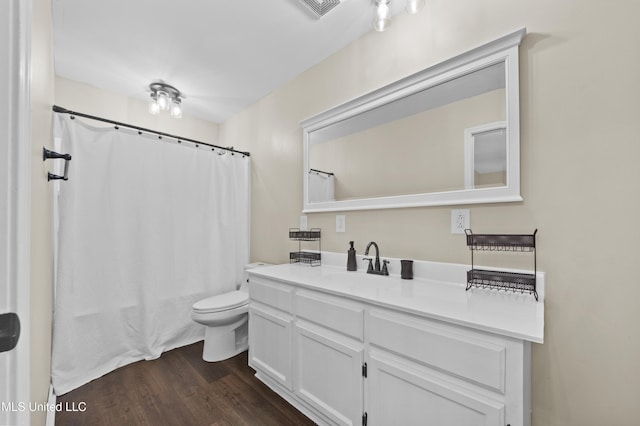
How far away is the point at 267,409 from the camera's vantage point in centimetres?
158

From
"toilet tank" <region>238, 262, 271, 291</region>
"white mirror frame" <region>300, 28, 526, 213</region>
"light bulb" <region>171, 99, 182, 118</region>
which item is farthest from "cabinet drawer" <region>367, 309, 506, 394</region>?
"light bulb" <region>171, 99, 182, 118</region>

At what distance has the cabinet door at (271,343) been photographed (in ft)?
5.22

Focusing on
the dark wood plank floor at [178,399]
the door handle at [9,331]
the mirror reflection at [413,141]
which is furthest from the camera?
the dark wood plank floor at [178,399]

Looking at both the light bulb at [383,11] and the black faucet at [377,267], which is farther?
the black faucet at [377,267]

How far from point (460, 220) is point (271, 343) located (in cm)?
137

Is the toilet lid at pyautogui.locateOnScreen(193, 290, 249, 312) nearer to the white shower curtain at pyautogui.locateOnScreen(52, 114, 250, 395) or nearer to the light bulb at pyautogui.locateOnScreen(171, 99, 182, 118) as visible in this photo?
the white shower curtain at pyautogui.locateOnScreen(52, 114, 250, 395)

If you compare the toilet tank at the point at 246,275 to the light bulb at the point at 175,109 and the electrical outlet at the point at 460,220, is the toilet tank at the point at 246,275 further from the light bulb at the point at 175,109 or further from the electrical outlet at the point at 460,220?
the electrical outlet at the point at 460,220

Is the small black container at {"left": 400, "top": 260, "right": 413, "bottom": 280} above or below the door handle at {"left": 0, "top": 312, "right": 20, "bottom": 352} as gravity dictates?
below

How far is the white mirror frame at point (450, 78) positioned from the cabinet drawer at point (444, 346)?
0.71 metres

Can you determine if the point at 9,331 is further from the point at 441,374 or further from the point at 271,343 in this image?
the point at 271,343

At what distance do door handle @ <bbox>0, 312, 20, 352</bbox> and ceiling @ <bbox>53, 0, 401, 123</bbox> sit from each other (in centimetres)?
186

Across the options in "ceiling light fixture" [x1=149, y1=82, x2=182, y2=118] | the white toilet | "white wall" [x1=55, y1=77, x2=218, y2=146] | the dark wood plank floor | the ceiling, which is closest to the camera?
the dark wood plank floor

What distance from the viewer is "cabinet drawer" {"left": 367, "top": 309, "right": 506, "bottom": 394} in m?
0.87

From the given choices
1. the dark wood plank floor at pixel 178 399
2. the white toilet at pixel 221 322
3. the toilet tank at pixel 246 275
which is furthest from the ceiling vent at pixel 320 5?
the dark wood plank floor at pixel 178 399
